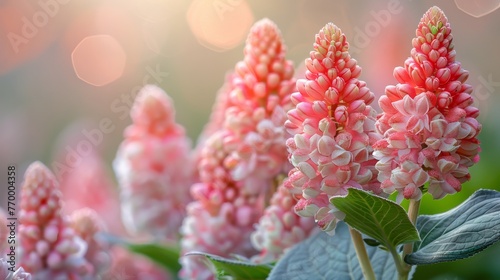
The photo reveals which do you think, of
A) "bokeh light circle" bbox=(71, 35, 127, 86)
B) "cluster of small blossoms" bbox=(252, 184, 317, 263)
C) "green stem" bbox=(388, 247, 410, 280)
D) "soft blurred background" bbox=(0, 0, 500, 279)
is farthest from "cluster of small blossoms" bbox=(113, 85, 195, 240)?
"bokeh light circle" bbox=(71, 35, 127, 86)

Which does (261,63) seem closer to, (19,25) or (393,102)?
(393,102)

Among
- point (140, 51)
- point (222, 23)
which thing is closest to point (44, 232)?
point (222, 23)

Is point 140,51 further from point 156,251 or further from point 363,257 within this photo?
point 363,257

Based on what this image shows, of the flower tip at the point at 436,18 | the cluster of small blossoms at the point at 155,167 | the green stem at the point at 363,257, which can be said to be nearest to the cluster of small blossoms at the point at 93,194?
the cluster of small blossoms at the point at 155,167

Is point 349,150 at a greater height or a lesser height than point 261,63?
lesser

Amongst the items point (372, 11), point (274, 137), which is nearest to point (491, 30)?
point (372, 11)

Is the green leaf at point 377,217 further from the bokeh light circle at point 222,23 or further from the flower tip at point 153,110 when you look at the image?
the bokeh light circle at point 222,23
